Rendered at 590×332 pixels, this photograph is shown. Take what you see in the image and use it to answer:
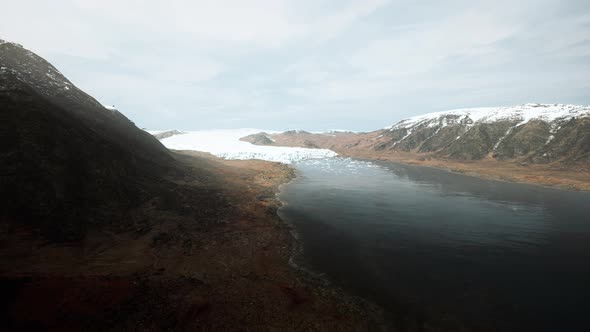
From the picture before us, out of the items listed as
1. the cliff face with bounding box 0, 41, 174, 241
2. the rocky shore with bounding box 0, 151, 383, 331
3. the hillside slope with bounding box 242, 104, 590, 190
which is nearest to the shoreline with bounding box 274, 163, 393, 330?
the rocky shore with bounding box 0, 151, 383, 331

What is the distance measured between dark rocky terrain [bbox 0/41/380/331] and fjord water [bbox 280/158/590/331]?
350 centimetres

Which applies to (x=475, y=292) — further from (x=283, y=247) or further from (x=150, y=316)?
(x=150, y=316)

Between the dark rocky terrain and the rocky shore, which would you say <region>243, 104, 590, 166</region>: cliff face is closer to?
the rocky shore

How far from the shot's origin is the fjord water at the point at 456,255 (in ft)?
58.1

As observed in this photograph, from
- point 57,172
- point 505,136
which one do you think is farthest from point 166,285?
point 505,136

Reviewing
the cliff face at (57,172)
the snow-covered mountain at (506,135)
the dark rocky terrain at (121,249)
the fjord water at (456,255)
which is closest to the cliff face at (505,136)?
the snow-covered mountain at (506,135)

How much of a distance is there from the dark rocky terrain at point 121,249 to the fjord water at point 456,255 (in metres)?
3.50

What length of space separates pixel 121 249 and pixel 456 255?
104ft

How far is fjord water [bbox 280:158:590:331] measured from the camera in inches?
697

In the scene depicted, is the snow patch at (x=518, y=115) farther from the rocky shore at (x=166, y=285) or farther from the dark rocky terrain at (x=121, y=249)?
the rocky shore at (x=166, y=285)

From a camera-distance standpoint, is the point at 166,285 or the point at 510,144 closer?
the point at 166,285

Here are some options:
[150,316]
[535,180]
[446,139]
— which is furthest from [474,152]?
[150,316]

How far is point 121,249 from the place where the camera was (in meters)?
22.4

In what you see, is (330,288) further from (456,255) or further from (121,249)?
(121,249)
